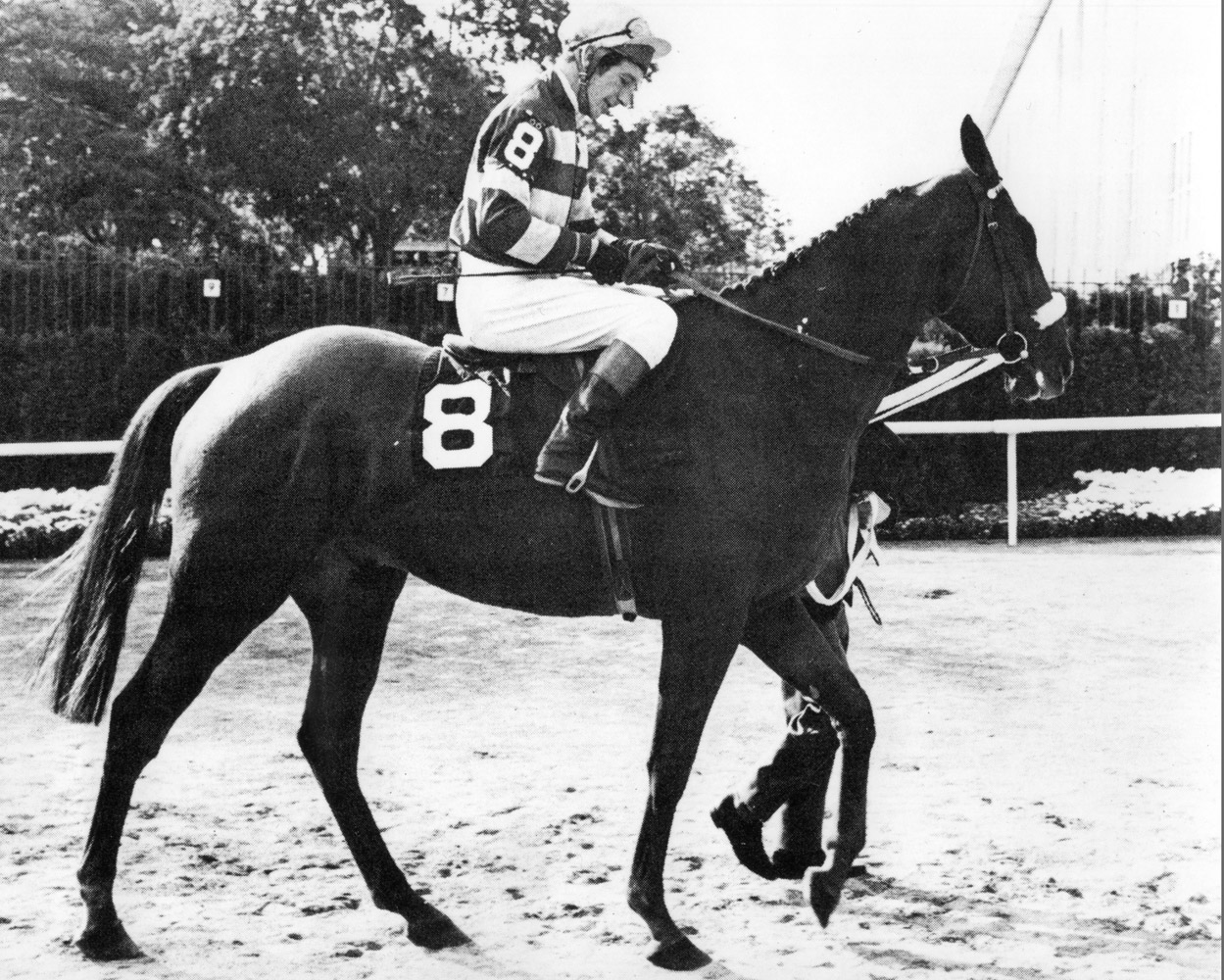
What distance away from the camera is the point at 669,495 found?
3.74 metres

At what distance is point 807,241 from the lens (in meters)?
3.95

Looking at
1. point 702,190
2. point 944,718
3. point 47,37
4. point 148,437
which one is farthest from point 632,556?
point 47,37

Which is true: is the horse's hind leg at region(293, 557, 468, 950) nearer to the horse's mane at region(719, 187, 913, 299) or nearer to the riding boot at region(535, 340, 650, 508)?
the riding boot at region(535, 340, 650, 508)

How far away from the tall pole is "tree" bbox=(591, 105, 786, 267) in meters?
2.71

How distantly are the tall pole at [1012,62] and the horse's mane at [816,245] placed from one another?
1606mm

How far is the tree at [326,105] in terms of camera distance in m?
6.70

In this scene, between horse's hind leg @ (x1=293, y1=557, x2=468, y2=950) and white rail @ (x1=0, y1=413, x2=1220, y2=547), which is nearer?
horse's hind leg @ (x1=293, y1=557, x2=468, y2=950)

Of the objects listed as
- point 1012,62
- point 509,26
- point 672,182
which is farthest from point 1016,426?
point 509,26

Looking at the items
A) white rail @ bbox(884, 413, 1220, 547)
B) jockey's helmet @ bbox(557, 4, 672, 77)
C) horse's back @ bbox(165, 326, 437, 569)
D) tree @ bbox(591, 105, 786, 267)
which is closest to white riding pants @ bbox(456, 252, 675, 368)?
horse's back @ bbox(165, 326, 437, 569)

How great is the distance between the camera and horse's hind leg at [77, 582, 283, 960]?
3.86 meters

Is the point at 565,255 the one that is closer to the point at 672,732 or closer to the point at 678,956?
the point at 672,732

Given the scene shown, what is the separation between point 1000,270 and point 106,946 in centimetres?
284

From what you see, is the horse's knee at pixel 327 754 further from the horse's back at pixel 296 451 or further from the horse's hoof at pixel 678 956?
the horse's hoof at pixel 678 956

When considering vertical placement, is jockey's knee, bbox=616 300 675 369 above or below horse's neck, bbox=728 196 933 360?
below
